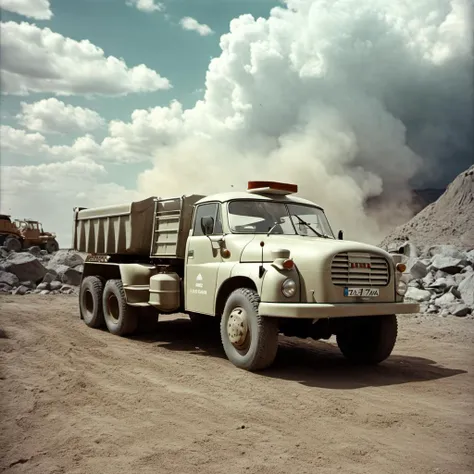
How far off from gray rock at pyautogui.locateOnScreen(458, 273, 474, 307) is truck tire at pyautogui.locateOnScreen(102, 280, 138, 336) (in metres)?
8.10

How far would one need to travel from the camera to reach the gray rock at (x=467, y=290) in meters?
13.0

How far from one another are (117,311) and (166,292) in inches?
83.4

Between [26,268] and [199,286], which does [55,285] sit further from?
[199,286]

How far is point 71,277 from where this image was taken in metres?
18.9

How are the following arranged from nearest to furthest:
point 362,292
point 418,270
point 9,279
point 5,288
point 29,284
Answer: point 362,292 → point 418,270 → point 5,288 → point 9,279 → point 29,284

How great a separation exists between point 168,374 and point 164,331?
3.84m

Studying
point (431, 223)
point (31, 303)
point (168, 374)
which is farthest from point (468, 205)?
point (168, 374)

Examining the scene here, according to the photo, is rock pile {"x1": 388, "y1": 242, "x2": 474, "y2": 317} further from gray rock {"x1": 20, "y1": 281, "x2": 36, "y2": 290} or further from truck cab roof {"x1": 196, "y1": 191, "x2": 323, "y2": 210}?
gray rock {"x1": 20, "y1": 281, "x2": 36, "y2": 290}

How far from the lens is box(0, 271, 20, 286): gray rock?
56.0 feet

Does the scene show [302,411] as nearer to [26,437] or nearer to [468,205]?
[26,437]

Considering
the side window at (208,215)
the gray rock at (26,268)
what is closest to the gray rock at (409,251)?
the gray rock at (26,268)

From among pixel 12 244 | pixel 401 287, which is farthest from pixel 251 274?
pixel 12 244

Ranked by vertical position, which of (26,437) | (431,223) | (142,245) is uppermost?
(431,223)

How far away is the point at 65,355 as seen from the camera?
7410 mm
